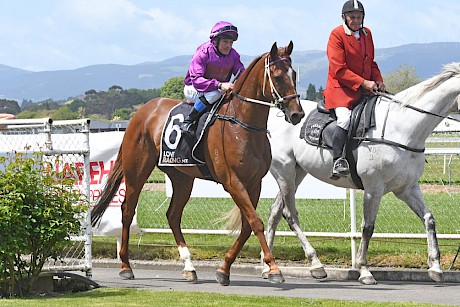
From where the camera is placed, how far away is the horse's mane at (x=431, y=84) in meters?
11.3

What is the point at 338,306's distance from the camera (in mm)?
9445

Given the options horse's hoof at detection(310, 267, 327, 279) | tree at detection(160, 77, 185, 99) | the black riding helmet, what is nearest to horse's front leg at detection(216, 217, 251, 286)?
horse's hoof at detection(310, 267, 327, 279)

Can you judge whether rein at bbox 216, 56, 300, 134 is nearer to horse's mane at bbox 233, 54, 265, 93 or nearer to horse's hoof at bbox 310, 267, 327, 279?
horse's mane at bbox 233, 54, 265, 93

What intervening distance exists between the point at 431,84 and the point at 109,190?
4.52 meters

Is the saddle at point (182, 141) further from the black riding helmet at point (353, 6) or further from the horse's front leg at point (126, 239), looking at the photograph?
the black riding helmet at point (353, 6)

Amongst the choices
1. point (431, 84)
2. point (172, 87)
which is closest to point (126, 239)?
point (431, 84)

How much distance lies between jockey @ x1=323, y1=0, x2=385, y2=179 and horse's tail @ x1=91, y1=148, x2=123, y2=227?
304cm

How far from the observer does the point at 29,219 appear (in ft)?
33.5

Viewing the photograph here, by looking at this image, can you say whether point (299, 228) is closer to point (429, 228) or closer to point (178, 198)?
point (178, 198)

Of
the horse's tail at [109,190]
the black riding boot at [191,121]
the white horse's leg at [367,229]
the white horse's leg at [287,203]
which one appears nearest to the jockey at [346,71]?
the white horse's leg at [367,229]

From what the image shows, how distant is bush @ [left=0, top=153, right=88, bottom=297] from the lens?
33.0 feet

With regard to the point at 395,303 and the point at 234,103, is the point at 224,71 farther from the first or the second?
the point at 395,303

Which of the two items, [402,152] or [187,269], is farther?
[187,269]

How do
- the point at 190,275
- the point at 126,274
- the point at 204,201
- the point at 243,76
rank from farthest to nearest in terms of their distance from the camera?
1. the point at 204,201
2. the point at 126,274
3. the point at 190,275
4. the point at 243,76
